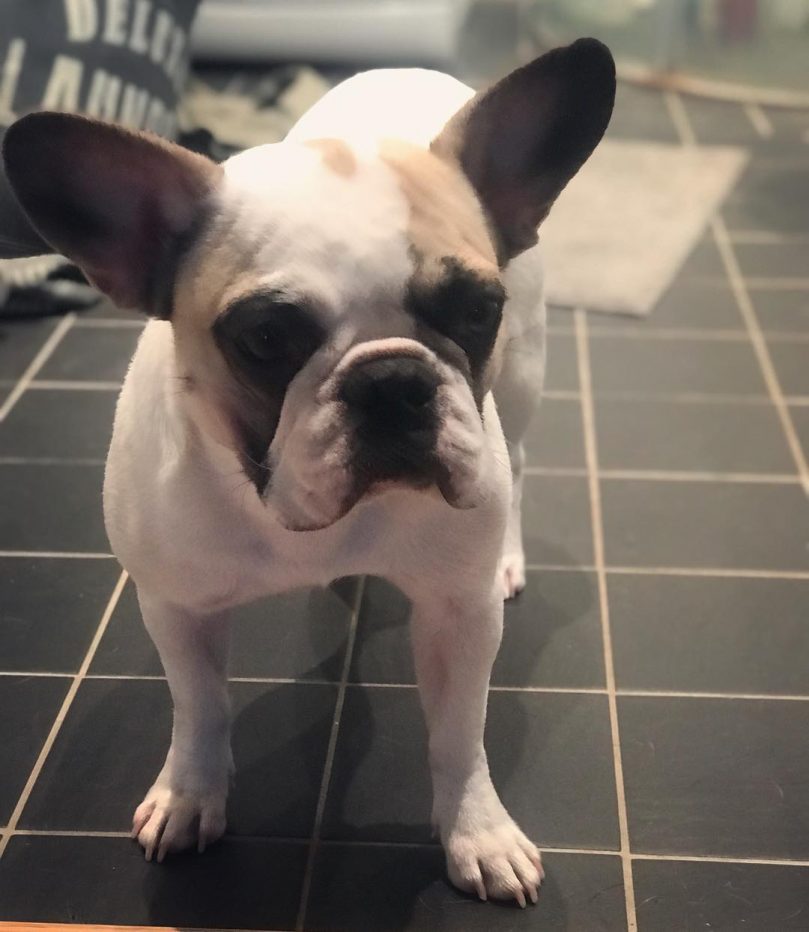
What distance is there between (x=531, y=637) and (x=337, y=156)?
39.0 inches

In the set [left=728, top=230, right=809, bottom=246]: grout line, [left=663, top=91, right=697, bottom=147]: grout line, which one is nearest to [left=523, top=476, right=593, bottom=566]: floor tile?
[left=728, top=230, right=809, bottom=246]: grout line

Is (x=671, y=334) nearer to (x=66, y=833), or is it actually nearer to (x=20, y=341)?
(x=20, y=341)

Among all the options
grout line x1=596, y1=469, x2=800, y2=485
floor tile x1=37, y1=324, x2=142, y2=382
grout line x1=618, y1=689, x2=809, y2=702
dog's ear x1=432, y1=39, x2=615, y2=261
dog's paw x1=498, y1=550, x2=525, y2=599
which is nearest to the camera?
dog's ear x1=432, y1=39, x2=615, y2=261

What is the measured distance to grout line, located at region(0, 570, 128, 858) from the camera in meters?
1.55

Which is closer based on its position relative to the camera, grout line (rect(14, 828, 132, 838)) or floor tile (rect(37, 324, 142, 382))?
grout line (rect(14, 828, 132, 838))

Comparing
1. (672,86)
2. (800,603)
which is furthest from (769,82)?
(800,603)

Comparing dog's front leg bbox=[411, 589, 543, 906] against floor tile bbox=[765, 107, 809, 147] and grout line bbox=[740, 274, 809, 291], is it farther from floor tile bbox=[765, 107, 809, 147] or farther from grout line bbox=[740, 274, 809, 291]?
floor tile bbox=[765, 107, 809, 147]

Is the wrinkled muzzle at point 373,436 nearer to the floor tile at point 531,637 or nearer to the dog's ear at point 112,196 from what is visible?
the dog's ear at point 112,196

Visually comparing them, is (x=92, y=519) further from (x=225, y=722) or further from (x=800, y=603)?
(x=800, y=603)

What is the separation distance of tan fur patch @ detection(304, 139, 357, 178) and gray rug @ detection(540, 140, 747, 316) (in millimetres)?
1863

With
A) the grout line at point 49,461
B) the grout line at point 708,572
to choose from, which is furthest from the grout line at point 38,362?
the grout line at point 708,572

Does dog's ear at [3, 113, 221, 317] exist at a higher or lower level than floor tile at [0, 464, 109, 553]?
higher

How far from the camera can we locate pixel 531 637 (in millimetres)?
1864

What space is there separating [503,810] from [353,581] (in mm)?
592
